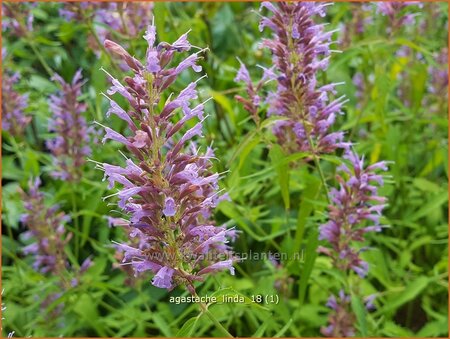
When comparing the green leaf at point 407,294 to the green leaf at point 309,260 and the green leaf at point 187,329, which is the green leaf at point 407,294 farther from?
the green leaf at point 187,329

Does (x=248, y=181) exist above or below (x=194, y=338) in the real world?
above

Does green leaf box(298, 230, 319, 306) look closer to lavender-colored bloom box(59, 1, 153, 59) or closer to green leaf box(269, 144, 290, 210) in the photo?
green leaf box(269, 144, 290, 210)

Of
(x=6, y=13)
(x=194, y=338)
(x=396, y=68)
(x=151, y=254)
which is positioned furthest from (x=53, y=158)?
(x=396, y=68)

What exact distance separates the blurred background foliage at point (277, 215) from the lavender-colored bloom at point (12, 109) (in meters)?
0.07

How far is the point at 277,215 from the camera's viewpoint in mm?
3809

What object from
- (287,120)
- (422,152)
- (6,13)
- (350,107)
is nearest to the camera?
(287,120)

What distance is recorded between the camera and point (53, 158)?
397cm

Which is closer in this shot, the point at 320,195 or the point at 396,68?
the point at 320,195

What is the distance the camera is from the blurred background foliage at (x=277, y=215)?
3.14 metres

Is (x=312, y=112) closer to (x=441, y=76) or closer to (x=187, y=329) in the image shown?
(x=187, y=329)

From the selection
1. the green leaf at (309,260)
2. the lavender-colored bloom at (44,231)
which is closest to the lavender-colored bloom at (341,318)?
the green leaf at (309,260)

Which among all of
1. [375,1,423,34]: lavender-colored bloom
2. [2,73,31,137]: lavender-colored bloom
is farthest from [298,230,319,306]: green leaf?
[2,73,31,137]: lavender-colored bloom

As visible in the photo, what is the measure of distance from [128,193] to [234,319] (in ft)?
5.63

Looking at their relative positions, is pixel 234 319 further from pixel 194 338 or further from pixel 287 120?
pixel 287 120
